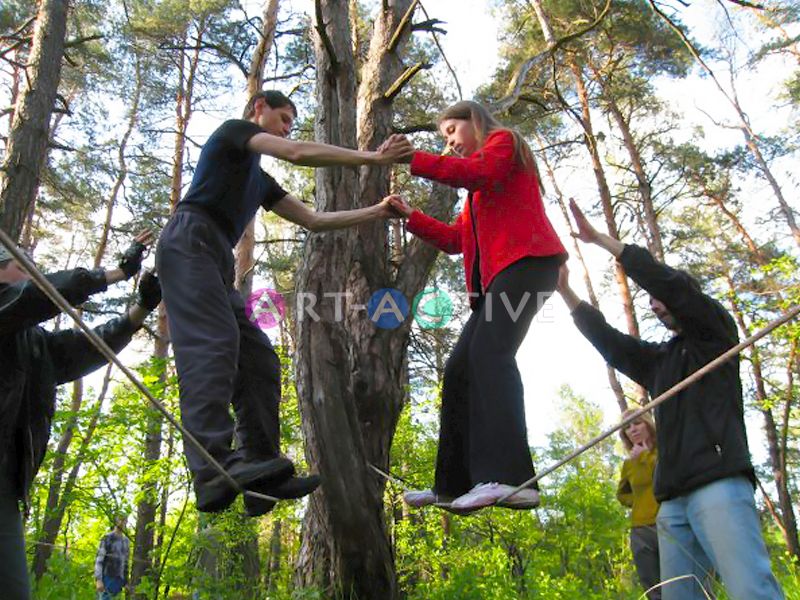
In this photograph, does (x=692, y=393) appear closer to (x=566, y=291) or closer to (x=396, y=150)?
(x=566, y=291)

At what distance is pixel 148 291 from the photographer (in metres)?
2.71

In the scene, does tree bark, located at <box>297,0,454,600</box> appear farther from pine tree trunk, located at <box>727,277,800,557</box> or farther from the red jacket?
pine tree trunk, located at <box>727,277,800,557</box>

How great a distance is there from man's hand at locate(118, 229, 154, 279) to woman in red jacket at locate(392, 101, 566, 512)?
43.2 inches

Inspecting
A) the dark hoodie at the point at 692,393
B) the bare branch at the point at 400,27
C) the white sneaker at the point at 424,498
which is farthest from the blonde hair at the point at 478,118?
the bare branch at the point at 400,27

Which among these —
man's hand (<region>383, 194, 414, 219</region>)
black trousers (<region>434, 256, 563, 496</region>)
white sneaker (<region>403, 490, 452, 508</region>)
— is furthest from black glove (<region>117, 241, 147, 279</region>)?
white sneaker (<region>403, 490, 452, 508</region>)

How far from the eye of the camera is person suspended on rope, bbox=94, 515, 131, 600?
6332 mm

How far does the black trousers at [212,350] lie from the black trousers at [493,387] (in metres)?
0.70

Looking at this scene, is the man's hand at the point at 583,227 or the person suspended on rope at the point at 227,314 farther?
the man's hand at the point at 583,227

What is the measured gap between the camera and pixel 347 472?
3.68 metres

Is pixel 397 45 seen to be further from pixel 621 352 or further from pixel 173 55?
pixel 173 55

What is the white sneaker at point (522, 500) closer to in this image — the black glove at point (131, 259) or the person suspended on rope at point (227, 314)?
the person suspended on rope at point (227, 314)

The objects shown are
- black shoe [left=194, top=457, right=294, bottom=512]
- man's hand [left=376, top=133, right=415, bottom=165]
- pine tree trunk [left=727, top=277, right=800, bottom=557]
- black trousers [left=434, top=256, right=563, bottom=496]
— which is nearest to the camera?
black shoe [left=194, top=457, right=294, bottom=512]

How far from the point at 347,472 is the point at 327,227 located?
141 cm

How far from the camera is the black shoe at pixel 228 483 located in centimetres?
199
